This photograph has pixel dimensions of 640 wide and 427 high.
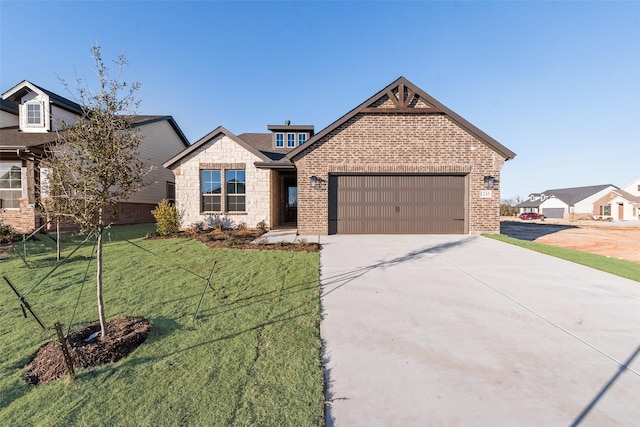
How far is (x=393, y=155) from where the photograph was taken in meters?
10.8

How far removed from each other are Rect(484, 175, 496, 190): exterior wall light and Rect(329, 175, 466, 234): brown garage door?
86 cm

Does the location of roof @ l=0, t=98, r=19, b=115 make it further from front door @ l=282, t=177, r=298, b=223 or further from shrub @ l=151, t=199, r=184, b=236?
front door @ l=282, t=177, r=298, b=223

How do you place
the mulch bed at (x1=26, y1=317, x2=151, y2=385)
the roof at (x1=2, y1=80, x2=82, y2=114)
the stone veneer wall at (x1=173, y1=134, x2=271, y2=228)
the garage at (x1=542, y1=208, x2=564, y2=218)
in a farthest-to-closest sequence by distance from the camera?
the garage at (x1=542, y1=208, x2=564, y2=218) → the roof at (x1=2, y1=80, x2=82, y2=114) → the stone veneer wall at (x1=173, y1=134, x2=271, y2=228) → the mulch bed at (x1=26, y1=317, x2=151, y2=385)

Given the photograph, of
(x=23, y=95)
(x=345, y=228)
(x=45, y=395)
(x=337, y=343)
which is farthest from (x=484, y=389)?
(x=23, y=95)

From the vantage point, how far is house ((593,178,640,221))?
40781 millimetres

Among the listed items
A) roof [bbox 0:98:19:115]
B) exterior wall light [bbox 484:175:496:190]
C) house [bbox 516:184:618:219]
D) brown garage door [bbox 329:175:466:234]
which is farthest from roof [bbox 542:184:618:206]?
roof [bbox 0:98:19:115]

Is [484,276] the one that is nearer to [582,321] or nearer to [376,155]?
[582,321]

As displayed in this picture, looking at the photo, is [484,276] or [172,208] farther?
[172,208]

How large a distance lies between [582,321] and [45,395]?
6221 millimetres

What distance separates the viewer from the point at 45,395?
2.30m

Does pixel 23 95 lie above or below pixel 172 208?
above

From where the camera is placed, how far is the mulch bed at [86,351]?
2.62 meters

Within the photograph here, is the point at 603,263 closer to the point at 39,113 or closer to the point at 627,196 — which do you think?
the point at 39,113

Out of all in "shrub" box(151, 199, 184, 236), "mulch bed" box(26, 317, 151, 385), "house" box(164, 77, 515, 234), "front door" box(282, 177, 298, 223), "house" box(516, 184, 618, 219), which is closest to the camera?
"mulch bed" box(26, 317, 151, 385)
